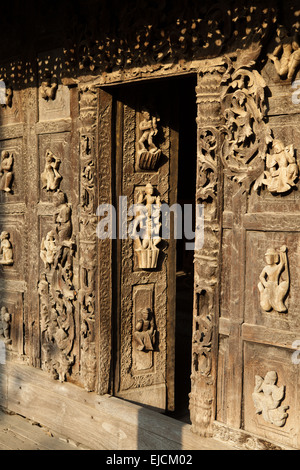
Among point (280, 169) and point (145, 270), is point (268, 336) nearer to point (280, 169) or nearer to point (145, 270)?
point (280, 169)

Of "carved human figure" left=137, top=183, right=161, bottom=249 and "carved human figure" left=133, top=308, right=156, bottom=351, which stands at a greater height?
"carved human figure" left=137, top=183, right=161, bottom=249

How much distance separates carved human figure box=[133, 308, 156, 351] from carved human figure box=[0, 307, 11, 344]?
141cm

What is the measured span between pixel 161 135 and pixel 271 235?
1717 millimetres

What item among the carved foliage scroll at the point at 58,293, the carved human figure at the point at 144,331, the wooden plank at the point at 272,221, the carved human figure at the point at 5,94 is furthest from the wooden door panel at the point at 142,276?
the wooden plank at the point at 272,221

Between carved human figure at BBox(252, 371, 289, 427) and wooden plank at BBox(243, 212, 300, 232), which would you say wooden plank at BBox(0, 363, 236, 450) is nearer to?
carved human figure at BBox(252, 371, 289, 427)

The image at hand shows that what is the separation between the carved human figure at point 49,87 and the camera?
5.23m

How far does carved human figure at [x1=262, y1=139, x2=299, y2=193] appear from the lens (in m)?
3.63

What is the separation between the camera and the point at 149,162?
5059 millimetres

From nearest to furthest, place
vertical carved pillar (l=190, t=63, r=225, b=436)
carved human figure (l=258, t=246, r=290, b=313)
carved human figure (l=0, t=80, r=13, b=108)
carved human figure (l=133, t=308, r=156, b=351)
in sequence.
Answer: carved human figure (l=258, t=246, r=290, b=313), vertical carved pillar (l=190, t=63, r=225, b=436), carved human figure (l=133, t=308, r=156, b=351), carved human figure (l=0, t=80, r=13, b=108)

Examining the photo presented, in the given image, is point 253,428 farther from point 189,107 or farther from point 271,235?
point 189,107

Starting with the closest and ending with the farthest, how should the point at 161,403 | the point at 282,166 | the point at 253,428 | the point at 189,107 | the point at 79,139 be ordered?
1. the point at 282,166
2. the point at 253,428
3. the point at 79,139
4. the point at 161,403
5. the point at 189,107

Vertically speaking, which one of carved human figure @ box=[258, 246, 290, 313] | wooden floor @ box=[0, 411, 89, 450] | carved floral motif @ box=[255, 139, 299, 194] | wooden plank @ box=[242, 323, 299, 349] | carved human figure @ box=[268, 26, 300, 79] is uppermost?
carved human figure @ box=[268, 26, 300, 79]

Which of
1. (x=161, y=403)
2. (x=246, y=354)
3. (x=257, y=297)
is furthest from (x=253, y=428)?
(x=161, y=403)

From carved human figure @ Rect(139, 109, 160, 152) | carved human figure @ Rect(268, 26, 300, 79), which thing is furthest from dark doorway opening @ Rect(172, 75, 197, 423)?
carved human figure @ Rect(268, 26, 300, 79)
